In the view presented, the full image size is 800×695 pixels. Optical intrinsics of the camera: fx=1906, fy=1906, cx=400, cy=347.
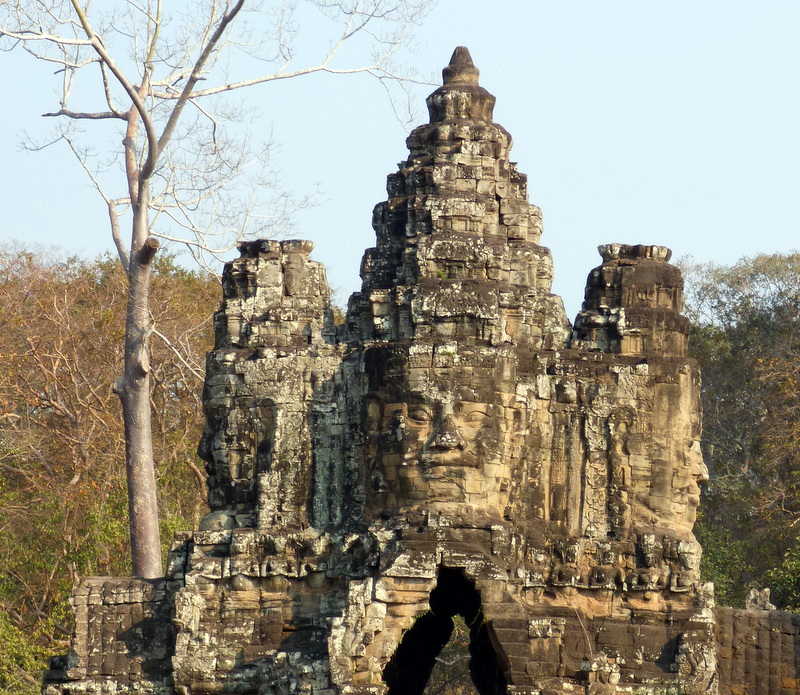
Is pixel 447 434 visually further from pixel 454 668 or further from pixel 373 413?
pixel 454 668

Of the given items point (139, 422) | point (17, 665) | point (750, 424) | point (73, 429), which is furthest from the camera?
point (750, 424)

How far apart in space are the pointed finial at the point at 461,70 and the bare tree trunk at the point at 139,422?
4782mm

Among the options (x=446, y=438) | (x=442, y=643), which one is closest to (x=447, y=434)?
(x=446, y=438)

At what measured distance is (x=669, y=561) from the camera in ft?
70.5

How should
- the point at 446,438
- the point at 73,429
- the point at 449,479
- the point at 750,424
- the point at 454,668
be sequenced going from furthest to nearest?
1. the point at 750,424
2. the point at 73,429
3. the point at 454,668
4. the point at 449,479
5. the point at 446,438

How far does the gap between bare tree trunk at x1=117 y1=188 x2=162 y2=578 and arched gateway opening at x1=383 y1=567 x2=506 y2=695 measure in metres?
4.07

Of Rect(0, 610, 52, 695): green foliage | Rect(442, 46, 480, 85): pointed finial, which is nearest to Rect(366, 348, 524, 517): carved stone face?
Rect(442, 46, 480, 85): pointed finial

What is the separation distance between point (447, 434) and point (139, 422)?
6573mm

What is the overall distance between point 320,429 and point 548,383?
2.63 metres

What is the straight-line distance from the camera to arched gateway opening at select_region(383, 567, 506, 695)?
68.9 ft

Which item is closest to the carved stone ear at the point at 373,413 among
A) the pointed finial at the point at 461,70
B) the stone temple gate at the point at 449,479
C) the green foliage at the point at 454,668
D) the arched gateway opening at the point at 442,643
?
the stone temple gate at the point at 449,479

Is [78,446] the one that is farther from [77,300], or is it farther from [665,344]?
[665,344]

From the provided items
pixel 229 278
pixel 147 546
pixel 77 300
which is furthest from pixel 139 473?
pixel 77 300

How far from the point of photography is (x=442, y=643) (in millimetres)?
23391
